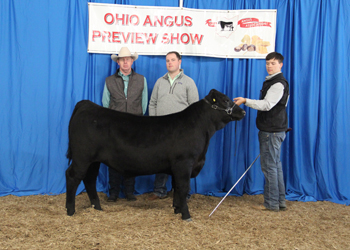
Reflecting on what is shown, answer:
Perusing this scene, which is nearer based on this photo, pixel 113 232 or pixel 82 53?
pixel 113 232

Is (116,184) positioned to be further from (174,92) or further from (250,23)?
(250,23)

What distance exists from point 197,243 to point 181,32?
2.94 meters

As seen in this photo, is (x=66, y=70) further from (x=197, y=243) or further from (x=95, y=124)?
(x=197, y=243)

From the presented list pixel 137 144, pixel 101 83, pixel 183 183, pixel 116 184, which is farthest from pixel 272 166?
pixel 101 83

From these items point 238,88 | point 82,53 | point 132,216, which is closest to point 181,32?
point 238,88

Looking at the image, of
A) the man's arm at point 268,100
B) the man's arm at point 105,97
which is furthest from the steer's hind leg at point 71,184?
the man's arm at point 268,100

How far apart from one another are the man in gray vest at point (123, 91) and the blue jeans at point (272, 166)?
5.70 feet

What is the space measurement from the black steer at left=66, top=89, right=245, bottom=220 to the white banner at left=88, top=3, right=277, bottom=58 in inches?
54.0

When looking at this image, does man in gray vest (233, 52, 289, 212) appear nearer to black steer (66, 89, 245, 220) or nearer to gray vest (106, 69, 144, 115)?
black steer (66, 89, 245, 220)

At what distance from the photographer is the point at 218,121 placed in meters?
3.18

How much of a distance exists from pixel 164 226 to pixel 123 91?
187 centimetres

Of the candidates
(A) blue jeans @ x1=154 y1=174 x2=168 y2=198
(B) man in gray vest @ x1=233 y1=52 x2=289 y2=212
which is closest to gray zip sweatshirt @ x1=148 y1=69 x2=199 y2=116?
(B) man in gray vest @ x1=233 y1=52 x2=289 y2=212

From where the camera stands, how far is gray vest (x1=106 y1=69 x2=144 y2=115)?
3775mm

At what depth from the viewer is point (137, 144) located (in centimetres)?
297
